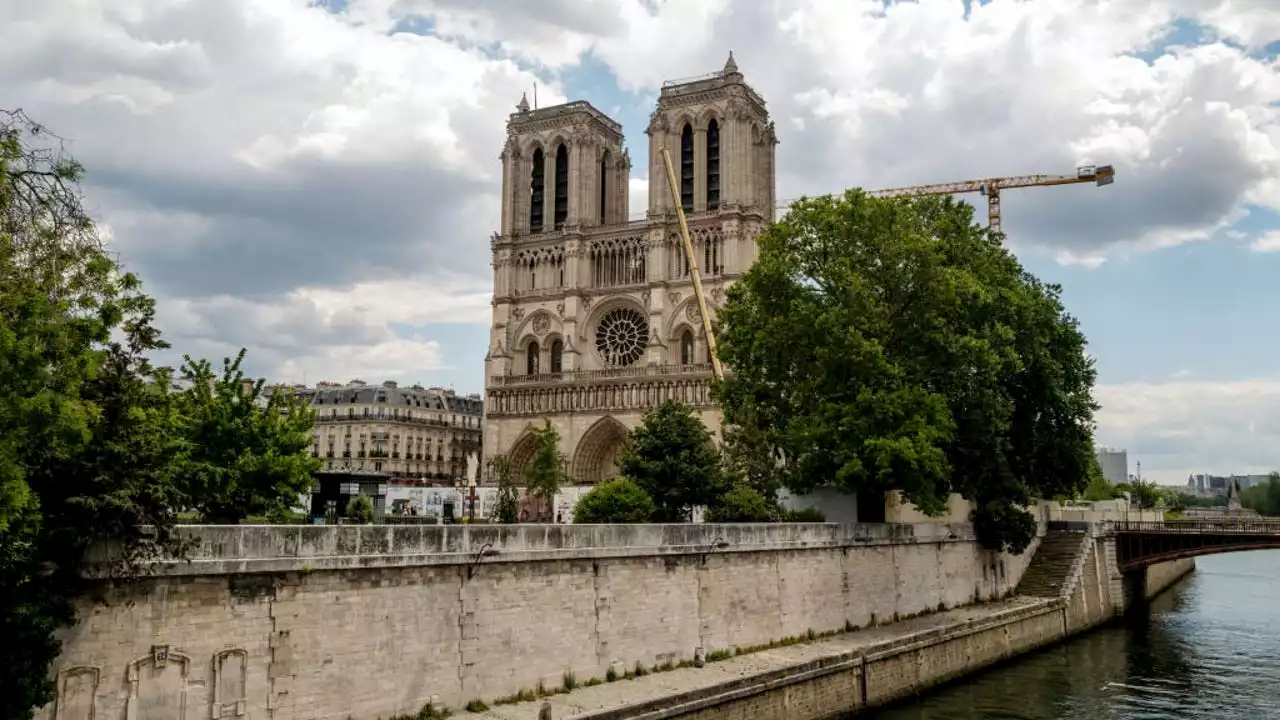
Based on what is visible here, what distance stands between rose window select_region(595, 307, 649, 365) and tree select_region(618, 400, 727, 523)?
99.2 feet

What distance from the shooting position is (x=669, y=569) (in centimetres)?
2164

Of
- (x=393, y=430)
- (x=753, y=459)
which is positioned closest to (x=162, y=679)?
(x=753, y=459)

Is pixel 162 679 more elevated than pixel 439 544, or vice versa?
pixel 439 544

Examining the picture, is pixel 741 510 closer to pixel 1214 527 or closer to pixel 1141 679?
pixel 1141 679

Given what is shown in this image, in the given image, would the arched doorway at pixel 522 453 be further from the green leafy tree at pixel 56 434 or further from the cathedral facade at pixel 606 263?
the green leafy tree at pixel 56 434

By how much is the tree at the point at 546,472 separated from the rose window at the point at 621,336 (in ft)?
26.2

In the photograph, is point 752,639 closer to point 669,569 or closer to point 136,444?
point 669,569

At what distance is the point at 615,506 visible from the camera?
28.3m

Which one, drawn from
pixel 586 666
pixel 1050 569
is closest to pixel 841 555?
pixel 586 666

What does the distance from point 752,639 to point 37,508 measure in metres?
15.3

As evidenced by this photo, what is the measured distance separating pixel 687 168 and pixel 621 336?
34.3 ft

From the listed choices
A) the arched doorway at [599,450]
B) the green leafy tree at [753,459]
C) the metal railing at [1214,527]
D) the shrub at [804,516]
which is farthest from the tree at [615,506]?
the arched doorway at [599,450]

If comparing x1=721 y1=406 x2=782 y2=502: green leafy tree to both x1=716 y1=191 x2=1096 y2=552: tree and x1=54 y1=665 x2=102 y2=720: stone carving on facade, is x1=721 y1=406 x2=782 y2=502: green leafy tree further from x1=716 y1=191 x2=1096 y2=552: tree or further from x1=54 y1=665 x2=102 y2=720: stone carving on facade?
x1=54 y1=665 x2=102 y2=720: stone carving on facade

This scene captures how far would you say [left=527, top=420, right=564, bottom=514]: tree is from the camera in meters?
54.1
